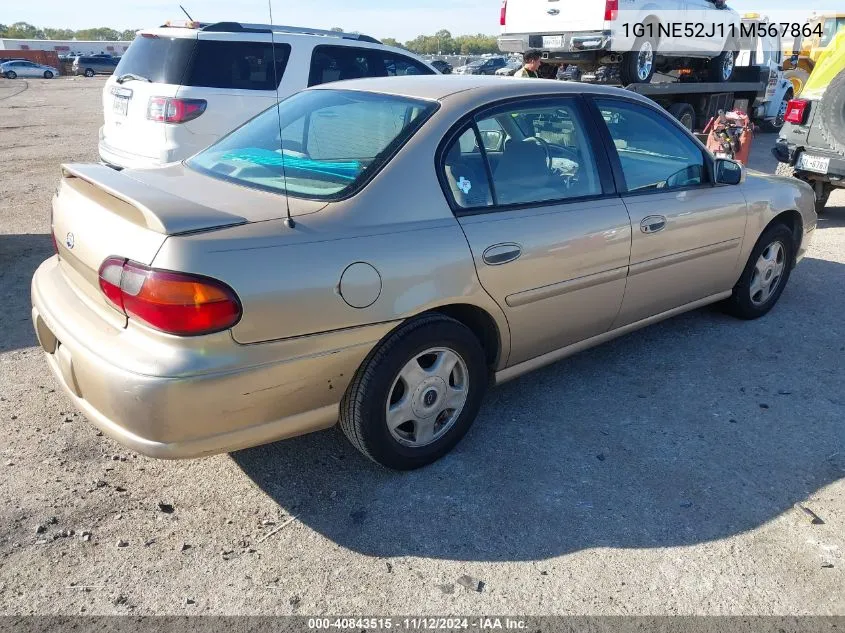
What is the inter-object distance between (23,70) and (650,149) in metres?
55.2

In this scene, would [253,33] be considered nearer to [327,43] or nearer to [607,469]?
[327,43]

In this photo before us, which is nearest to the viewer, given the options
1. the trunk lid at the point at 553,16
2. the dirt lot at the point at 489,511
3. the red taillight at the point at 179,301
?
the red taillight at the point at 179,301

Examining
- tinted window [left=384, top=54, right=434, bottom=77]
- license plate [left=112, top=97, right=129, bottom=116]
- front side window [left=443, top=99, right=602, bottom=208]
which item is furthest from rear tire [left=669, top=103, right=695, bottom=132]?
front side window [left=443, top=99, right=602, bottom=208]

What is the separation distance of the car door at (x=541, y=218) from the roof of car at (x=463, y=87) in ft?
0.23

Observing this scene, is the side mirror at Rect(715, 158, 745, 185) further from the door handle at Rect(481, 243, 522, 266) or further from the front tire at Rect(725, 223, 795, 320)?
the door handle at Rect(481, 243, 522, 266)

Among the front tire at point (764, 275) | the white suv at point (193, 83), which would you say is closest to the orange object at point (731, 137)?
the front tire at point (764, 275)

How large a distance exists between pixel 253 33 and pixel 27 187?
4.20 m

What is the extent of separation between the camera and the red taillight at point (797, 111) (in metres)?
7.43

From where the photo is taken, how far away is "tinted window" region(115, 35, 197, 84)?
625 cm

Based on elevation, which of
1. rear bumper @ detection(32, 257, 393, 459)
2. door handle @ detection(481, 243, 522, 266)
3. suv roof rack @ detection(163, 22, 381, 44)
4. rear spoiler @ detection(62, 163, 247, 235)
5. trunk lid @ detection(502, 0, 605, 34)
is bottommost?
rear bumper @ detection(32, 257, 393, 459)

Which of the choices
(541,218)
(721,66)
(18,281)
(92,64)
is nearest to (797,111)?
(541,218)

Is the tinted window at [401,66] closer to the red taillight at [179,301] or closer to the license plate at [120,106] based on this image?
the license plate at [120,106]

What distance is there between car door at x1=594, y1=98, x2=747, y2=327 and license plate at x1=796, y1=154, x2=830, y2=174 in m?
3.70

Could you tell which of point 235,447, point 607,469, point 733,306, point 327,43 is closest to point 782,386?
point 733,306
